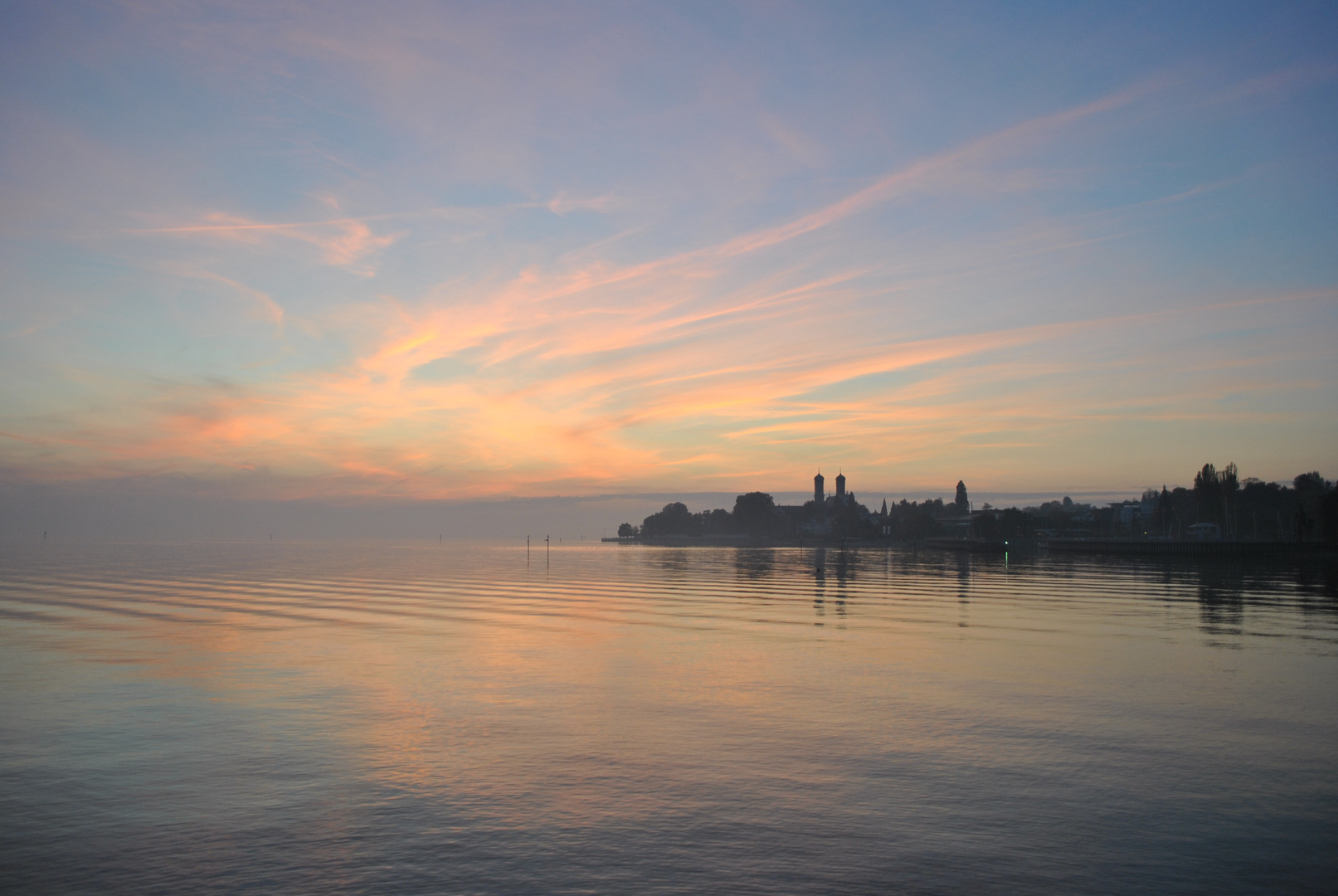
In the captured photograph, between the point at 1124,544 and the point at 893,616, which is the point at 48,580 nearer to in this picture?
the point at 893,616

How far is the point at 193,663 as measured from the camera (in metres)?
31.3

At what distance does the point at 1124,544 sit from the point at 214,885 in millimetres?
192005

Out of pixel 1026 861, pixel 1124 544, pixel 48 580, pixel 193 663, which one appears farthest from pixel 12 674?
pixel 1124 544

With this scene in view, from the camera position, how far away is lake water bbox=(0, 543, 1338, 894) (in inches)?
497

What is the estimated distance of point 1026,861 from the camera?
1277 centimetres

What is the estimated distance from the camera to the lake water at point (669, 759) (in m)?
12.6

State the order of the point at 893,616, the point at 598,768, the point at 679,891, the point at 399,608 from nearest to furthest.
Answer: the point at 679,891
the point at 598,768
the point at 893,616
the point at 399,608

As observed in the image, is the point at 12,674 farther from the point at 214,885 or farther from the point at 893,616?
the point at 893,616

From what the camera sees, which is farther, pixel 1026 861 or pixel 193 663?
pixel 193 663

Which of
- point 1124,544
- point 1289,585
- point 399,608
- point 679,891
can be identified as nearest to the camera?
point 679,891

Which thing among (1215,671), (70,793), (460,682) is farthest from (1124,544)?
(70,793)

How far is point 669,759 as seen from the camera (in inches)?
729

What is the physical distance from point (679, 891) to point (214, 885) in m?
6.56

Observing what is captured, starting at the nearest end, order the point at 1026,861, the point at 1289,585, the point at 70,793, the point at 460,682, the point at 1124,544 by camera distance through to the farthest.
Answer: the point at 1026,861 → the point at 70,793 → the point at 460,682 → the point at 1289,585 → the point at 1124,544
